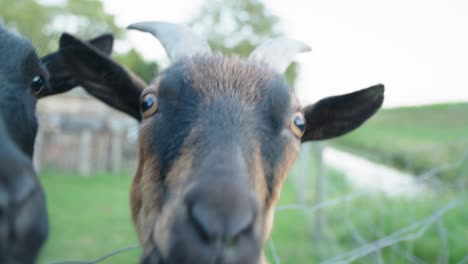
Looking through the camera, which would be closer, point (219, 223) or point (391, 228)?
point (219, 223)

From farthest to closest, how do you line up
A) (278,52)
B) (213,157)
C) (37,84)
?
(278,52) < (37,84) < (213,157)

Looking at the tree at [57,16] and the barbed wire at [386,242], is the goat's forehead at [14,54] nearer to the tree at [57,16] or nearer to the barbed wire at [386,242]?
the barbed wire at [386,242]

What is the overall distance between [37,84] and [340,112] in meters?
2.18

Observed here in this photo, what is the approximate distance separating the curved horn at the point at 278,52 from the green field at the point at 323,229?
2.72 m

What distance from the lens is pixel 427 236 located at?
6.86 metres

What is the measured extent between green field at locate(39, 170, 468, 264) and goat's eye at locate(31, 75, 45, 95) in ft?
9.56

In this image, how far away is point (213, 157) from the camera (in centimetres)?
198

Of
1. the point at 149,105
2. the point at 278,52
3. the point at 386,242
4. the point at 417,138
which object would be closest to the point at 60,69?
the point at 149,105

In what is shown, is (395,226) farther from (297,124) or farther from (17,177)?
(17,177)

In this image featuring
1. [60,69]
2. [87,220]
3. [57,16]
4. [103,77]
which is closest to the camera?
[103,77]

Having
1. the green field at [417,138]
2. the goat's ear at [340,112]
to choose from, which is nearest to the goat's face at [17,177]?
the goat's ear at [340,112]

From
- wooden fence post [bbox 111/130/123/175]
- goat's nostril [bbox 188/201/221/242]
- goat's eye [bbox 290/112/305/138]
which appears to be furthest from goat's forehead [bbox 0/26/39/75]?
wooden fence post [bbox 111/130/123/175]

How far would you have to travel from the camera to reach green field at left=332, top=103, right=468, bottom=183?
508 inches

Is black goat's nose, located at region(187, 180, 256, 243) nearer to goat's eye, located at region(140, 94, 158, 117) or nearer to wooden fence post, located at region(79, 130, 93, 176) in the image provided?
goat's eye, located at region(140, 94, 158, 117)
